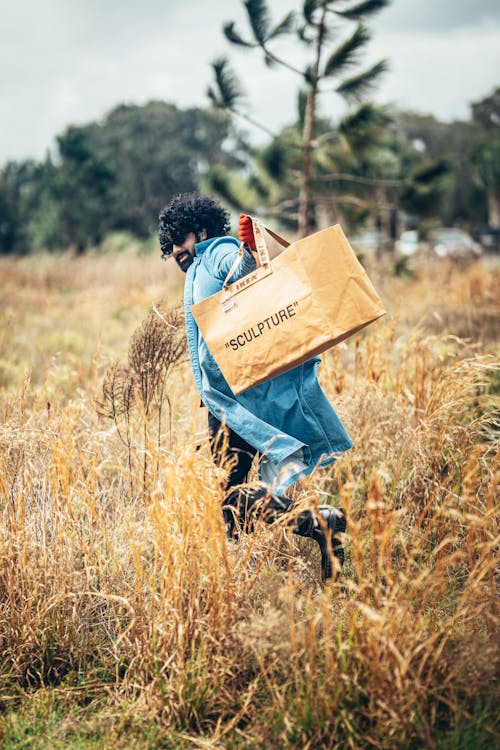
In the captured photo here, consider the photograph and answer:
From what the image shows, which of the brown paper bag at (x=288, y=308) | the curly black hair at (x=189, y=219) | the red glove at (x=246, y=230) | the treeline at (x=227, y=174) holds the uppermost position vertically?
the treeline at (x=227, y=174)

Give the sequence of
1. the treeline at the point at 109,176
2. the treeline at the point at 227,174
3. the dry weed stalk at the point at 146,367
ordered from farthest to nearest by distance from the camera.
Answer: the treeline at the point at 109,176 < the treeline at the point at 227,174 < the dry weed stalk at the point at 146,367

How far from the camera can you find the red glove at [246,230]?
1.99 meters

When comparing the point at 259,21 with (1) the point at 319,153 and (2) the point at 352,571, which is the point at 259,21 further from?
(2) the point at 352,571

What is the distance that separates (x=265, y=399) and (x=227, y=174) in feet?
23.2

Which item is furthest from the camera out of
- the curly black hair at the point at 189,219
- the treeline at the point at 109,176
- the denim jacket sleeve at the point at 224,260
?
the treeline at the point at 109,176

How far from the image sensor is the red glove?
78.4 inches

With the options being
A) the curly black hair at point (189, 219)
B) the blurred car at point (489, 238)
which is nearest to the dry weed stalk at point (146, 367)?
the curly black hair at point (189, 219)

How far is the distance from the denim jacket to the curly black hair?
0.45ft

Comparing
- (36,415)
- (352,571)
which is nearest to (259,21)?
(36,415)

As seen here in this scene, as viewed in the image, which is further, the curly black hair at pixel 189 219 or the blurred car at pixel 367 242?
the blurred car at pixel 367 242

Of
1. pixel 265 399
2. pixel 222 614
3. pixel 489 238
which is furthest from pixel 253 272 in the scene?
pixel 489 238

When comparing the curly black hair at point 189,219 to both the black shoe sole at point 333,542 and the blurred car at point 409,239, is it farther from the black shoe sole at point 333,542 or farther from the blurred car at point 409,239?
the blurred car at point 409,239

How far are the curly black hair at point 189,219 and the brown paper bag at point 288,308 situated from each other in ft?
1.45

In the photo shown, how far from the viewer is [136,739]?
1.70 m
